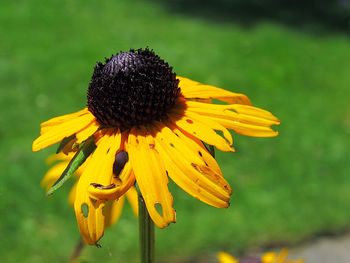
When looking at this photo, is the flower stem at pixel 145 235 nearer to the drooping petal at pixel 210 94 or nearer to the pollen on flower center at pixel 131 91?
the pollen on flower center at pixel 131 91

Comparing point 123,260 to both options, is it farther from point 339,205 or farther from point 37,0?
point 37,0

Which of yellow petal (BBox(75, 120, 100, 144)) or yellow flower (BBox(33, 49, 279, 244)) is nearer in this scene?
yellow flower (BBox(33, 49, 279, 244))

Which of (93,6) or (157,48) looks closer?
(157,48)

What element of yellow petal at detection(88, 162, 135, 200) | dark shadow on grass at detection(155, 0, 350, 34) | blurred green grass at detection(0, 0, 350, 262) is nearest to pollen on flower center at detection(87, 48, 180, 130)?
yellow petal at detection(88, 162, 135, 200)

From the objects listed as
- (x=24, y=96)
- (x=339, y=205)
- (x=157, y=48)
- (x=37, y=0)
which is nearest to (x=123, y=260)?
(x=339, y=205)

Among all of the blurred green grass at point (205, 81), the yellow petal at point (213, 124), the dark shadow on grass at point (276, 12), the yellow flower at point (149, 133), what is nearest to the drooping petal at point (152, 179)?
the yellow flower at point (149, 133)

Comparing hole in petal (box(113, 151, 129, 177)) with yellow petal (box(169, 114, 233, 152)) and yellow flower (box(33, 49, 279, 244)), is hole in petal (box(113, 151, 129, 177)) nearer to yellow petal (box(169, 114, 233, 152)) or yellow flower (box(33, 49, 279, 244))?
yellow flower (box(33, 49, 279, 244))

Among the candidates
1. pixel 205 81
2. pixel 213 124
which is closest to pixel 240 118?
pixel 213 124
